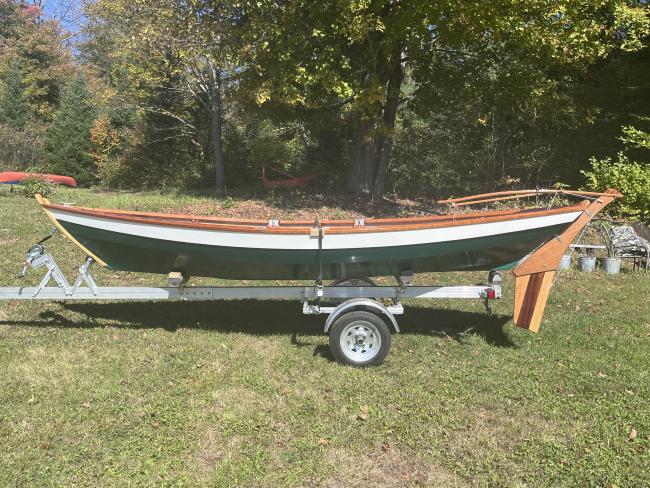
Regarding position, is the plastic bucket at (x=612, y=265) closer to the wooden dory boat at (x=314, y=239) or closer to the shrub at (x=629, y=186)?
the shrub at (x=629, y=186)

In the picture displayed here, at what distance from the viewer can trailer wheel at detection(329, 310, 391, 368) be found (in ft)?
16.2

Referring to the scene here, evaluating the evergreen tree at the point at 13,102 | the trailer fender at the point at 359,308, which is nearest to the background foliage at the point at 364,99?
the evergreen tree at the point at 13,102

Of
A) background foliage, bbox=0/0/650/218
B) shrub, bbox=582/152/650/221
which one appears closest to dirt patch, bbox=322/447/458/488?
background foliage, bbox=0/0/650/218

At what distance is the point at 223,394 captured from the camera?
175 inches

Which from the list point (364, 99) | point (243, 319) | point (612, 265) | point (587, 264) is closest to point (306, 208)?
point (364, 99)

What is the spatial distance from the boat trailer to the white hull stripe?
482 millimetres

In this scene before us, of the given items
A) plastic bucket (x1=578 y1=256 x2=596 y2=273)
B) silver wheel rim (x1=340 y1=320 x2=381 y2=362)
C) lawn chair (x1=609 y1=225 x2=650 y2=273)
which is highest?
lawn chair (x1=609 y1=225 x2=650 y2=273)

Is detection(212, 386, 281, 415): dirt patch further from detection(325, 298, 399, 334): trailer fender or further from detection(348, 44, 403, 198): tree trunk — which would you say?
detection(348, 44, 403, 198): tree trunk

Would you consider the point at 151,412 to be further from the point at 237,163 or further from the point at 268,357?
the point at 237,163

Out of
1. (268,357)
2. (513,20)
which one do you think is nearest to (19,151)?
(513,20)

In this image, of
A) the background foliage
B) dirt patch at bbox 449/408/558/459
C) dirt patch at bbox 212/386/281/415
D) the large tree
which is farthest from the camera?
the background foliage

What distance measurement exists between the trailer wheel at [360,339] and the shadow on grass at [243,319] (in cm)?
78

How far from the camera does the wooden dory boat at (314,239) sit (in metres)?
4.88

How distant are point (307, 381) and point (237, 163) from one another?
57.5 ft
